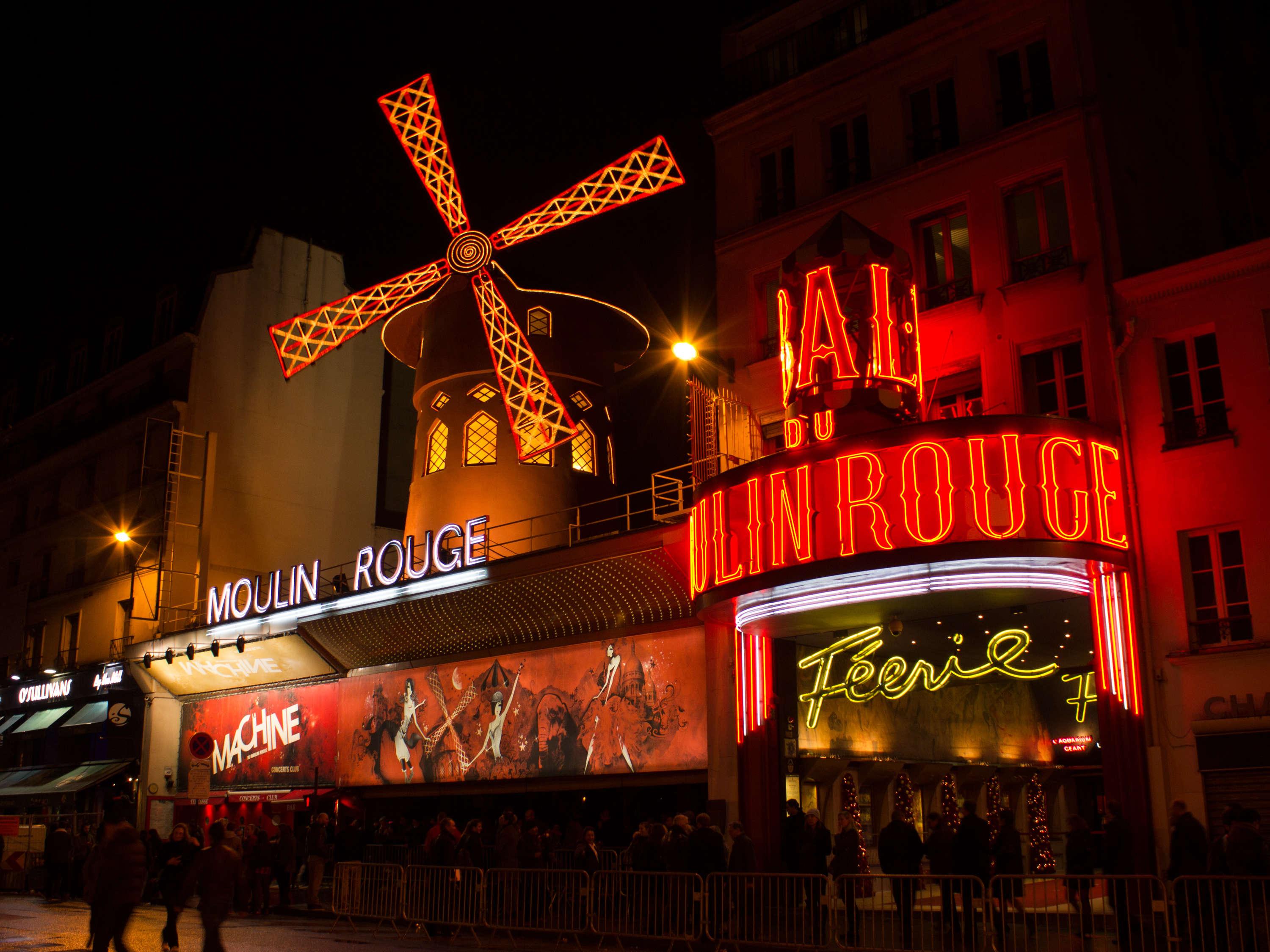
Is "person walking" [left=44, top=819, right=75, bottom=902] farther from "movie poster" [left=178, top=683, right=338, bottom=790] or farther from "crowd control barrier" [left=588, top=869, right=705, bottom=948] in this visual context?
"crowd control barrier" [left=588, top=869, right=705, bottom=948]

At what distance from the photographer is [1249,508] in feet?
40.6

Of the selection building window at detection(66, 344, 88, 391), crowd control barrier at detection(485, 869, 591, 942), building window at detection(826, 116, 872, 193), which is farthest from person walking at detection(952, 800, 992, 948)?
building window at detection(66, 344, 88, 391)

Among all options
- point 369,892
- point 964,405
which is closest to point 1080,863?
point 964,405

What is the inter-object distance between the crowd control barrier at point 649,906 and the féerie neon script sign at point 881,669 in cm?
436

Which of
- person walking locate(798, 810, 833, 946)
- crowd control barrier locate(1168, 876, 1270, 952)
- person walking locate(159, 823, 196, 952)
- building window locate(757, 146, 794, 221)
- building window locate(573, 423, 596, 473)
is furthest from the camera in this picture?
building window locate(573, 423, 596, 473)

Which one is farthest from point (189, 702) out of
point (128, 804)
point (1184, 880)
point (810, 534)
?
point (1184, 880)

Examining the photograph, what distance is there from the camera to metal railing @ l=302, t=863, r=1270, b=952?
30.7 ft

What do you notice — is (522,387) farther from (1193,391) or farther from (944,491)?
(1193,391)

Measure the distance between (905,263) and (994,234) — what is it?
1.27 meters

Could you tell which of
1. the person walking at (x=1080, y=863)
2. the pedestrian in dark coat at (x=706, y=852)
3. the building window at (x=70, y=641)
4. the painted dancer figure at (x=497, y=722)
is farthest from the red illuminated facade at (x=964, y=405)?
the building window at (x=70, y=641)

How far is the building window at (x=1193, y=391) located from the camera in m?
12.9

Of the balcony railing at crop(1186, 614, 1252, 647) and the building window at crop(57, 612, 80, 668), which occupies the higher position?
the building window at crop(57, 612, 80, 668)

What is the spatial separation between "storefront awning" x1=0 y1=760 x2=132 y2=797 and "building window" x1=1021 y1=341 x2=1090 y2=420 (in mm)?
20956

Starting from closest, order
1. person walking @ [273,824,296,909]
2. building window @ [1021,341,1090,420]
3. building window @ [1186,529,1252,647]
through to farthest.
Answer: building window @ [1186,529,1252,647]
building window @ [1021,341,1090,420]
person walking @ [273,824,296,909]
